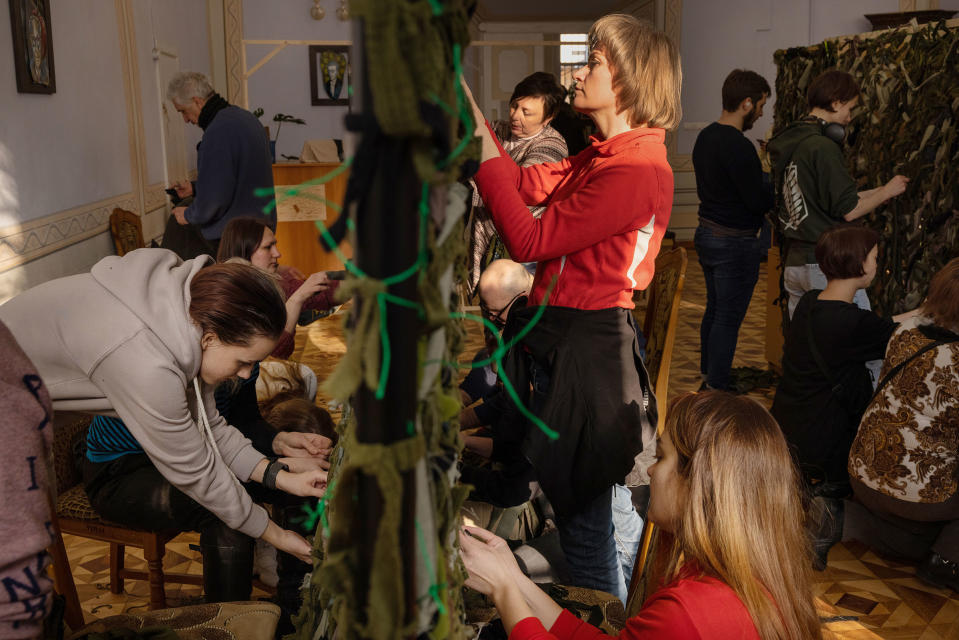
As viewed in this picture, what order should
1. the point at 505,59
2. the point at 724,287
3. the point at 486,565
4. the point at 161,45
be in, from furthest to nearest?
1. the point at 505,59
2. the point at 161,45
3. the point at 724,287
4. the point at 486,565

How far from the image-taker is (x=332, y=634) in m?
0.87

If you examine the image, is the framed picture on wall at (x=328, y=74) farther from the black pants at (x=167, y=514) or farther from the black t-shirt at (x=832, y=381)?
the black pants at (x=167, y=514)

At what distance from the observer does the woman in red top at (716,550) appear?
1.20 m

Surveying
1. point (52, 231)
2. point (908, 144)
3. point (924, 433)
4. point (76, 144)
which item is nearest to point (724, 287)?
point (908, 144)

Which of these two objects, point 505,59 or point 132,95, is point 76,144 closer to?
point 132,95

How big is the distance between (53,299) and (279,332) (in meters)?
0.49

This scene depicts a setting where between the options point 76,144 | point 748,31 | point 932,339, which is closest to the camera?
point 932,339

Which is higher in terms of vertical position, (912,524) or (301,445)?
(301,445)

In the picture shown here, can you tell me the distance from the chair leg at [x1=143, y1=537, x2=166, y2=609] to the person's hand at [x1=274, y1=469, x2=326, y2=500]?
1.52 feet

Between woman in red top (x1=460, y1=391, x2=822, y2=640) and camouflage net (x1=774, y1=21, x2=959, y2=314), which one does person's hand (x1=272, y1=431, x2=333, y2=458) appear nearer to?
woman in red top (x1=460, y1=391, x2=822, y2=640)

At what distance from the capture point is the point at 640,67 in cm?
176

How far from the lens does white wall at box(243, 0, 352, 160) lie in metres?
9.12

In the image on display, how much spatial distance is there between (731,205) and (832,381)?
1.19 metres

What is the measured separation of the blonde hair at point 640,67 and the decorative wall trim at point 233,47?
7.91 meters
